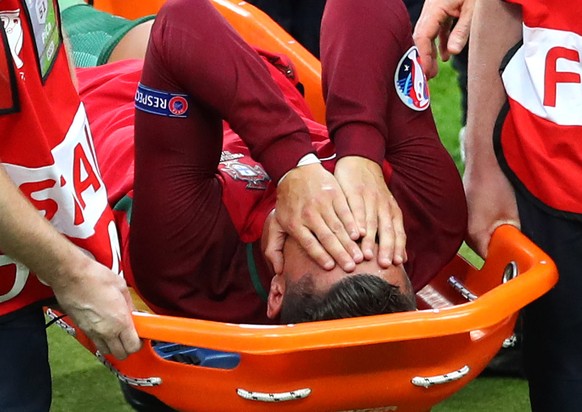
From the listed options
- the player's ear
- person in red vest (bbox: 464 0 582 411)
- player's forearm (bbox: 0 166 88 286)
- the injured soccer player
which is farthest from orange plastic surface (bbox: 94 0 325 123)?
player's forearm (bbox: 0 166 88 286)

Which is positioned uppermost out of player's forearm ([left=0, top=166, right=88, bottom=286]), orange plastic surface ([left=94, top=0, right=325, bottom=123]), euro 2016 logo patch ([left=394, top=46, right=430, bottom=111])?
player's forearm ([left=0, top=166, right=88, bottom=286])

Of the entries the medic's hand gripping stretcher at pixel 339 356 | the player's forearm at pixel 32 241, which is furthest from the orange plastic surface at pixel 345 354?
the player's forearm at pixel 32 241

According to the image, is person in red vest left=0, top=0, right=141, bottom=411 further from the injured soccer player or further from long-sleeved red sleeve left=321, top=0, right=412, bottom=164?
long-sleeved red sleeve left=321, top=0, right=412, bottom=164

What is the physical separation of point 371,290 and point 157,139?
0.37 m

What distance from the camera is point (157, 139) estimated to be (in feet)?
4.90

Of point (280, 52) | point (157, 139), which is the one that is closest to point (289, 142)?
point (157, 139)

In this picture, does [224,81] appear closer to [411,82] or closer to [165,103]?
[165,103]

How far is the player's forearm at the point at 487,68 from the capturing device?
4.76 feet

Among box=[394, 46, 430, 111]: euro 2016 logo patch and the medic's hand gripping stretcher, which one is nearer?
the medic's hand gripping stretcher

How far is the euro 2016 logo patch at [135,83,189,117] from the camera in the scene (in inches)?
58.2

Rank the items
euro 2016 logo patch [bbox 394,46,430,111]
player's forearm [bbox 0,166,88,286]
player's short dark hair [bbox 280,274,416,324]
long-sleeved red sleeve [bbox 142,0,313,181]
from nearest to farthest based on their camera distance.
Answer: player's forearm [bbox 0,166,88,286] → player's short dark hair [bbox 280,274,416,324] → long-sleeved red sleeve [bbox 142,0,313,181] → euro 2016 logo patch [bbox 394,46,430,111]

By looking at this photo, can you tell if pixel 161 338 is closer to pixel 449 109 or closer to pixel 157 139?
pixel 157 139

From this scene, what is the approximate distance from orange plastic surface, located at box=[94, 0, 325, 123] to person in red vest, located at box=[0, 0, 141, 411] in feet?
2.71

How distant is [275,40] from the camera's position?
7.14ft
